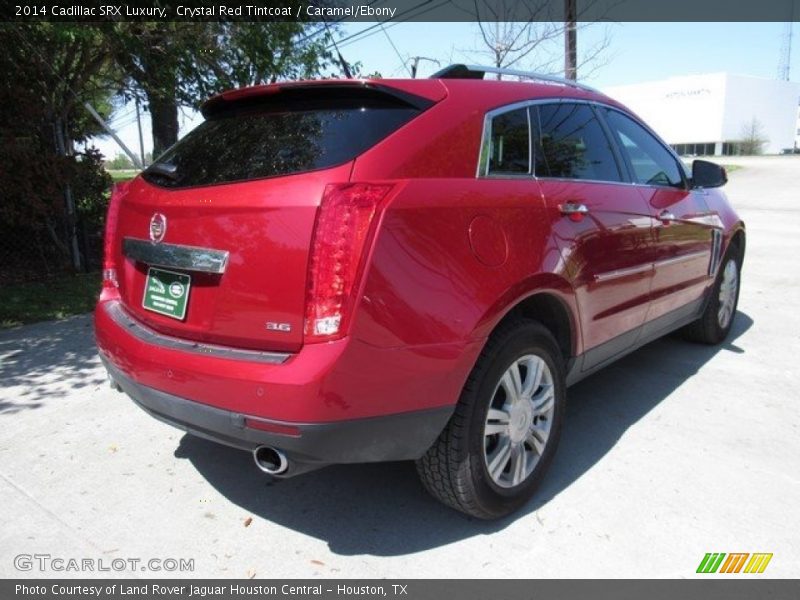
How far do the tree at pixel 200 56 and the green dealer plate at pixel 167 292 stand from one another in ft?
17.6

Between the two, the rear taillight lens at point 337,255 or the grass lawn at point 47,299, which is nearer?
the rear taillight lens at point 337,255

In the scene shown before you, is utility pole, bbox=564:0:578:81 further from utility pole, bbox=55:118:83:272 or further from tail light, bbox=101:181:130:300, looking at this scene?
tail light, bbox=101:181:130:300

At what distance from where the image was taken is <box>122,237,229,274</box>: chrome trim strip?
2363 mm

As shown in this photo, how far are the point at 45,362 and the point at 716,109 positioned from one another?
96.2 meters

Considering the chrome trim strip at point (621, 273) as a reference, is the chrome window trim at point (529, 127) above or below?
above

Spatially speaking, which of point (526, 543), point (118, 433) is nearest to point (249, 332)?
point (526, 543)

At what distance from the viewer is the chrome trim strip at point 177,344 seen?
7.42 ft

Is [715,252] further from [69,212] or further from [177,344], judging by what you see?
[69,212]

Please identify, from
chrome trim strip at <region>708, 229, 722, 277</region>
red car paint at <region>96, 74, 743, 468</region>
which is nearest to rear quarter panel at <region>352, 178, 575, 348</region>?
red car paint at <region>96, 74, 743, 468</region>

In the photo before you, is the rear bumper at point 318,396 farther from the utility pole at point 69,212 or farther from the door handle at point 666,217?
the utility pole at point 69,212

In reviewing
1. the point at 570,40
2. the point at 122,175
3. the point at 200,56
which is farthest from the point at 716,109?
the point at 200,56

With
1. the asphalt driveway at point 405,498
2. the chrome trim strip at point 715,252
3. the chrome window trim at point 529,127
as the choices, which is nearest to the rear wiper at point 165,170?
the chrome window trim at point 529,127

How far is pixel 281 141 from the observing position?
2.53m
